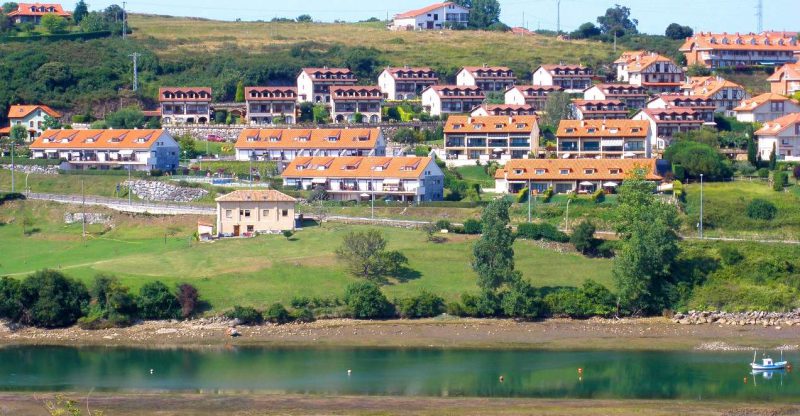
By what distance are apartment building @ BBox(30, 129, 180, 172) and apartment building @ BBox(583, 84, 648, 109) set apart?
33897 millimetres

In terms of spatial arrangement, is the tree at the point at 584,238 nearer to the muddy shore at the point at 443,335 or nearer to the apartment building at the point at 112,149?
the muddy shore at the point at 443,335

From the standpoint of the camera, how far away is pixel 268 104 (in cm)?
10738

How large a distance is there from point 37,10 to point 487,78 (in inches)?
1856

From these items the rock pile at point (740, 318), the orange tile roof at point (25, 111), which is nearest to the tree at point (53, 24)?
the orange tile roof at point (25, 111)

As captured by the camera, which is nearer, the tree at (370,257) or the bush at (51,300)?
the bush at (51,300)

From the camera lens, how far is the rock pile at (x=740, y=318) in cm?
6253

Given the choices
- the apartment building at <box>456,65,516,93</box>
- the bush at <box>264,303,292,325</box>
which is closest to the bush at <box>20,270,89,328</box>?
the bush at <box>264,303,292,325</box>

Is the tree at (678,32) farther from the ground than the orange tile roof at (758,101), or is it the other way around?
the tree at (678,32)

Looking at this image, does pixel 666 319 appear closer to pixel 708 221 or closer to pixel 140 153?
pixel 708 221

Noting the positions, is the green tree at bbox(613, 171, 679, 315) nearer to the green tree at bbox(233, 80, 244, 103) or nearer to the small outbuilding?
the small outbuilding

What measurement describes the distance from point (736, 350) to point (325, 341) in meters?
17.9

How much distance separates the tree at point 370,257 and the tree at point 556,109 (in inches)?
1442

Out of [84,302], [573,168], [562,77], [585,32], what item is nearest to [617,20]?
[585,32]

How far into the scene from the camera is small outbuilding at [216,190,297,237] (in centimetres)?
7494
